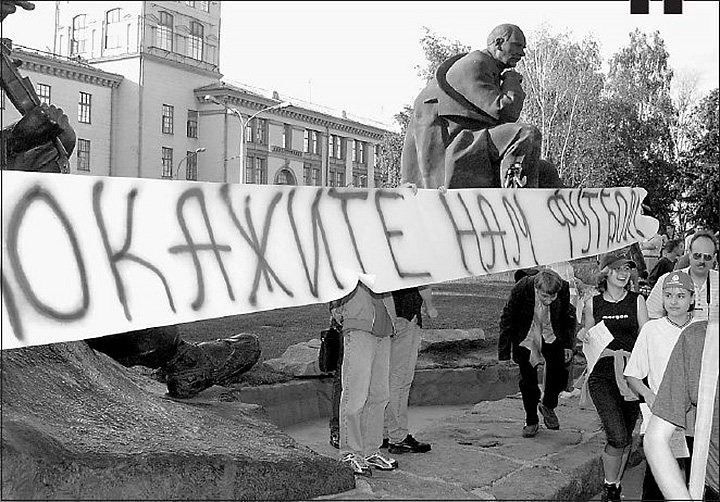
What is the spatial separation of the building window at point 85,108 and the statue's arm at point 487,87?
88.2ft

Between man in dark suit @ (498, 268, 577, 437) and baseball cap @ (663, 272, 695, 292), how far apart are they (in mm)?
1593

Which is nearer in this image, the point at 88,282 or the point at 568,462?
the point at 88,282

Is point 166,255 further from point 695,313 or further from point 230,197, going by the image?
point 695,313

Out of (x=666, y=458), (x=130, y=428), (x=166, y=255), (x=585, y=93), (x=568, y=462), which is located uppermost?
(x=585, y=93)

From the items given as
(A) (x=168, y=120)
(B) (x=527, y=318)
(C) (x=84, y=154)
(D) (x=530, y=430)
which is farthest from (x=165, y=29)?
(A) (x=168, y=120)

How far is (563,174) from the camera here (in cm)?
3522

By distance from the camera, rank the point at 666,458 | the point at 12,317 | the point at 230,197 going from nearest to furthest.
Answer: the point at 666,458 → the point at 12,317 → the point at 230,197

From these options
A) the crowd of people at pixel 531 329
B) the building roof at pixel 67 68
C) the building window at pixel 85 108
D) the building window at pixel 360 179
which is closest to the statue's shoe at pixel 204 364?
the crowd of people at pixel 531 329

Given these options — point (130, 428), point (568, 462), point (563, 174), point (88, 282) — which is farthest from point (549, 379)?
point (563, 174)

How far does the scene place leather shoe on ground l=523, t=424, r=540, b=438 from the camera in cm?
527

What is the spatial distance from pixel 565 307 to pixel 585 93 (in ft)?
108

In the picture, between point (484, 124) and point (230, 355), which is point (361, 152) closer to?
point (484, 124)

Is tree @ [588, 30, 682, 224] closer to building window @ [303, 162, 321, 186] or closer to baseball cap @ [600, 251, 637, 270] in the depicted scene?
building window @ [303, 162, 321, 186]

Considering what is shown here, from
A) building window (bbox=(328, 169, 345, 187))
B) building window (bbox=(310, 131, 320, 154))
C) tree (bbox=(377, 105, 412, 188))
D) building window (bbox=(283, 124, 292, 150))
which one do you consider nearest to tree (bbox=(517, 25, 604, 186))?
tree (bbox=(377, 105, 412, 188))
